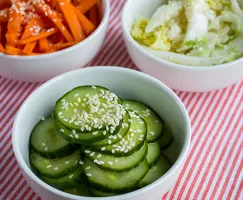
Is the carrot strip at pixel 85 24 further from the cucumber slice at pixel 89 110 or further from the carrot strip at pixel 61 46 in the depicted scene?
the cucumber slice at pixel 89 110

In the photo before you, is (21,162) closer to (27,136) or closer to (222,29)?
(27,136)

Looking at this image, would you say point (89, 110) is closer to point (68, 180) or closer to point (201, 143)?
point (68, 180)

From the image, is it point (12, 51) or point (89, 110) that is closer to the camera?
point (89, 110)

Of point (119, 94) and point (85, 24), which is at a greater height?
point (85, 24)

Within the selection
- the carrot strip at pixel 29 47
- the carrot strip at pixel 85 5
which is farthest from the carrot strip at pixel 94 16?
the carrot strip at pixel 29 47

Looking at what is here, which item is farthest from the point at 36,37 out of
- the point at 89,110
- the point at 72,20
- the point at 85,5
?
the point at 89,110

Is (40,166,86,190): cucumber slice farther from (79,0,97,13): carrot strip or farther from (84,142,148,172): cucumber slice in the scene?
(79,0,97,13): carrot strip

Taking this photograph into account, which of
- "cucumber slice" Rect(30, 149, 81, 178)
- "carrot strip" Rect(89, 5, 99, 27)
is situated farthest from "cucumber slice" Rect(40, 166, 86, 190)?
"carrot strip" Rect(89, 5, 99, 27)
